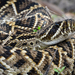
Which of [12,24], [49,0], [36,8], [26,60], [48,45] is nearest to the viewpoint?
[26,60]

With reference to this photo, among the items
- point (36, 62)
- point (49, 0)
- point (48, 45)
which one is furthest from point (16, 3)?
point (49, 0)

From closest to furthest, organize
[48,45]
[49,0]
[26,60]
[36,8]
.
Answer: [26,60], [48,45], [36,8], [49,0]

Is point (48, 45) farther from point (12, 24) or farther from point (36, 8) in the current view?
point (36, 8)

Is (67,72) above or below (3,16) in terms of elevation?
below

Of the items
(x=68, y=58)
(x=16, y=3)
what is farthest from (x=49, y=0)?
(x=68, y=58)

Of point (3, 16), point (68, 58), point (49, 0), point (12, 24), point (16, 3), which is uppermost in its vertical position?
point (49, 0)

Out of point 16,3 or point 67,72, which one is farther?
point 16,3
